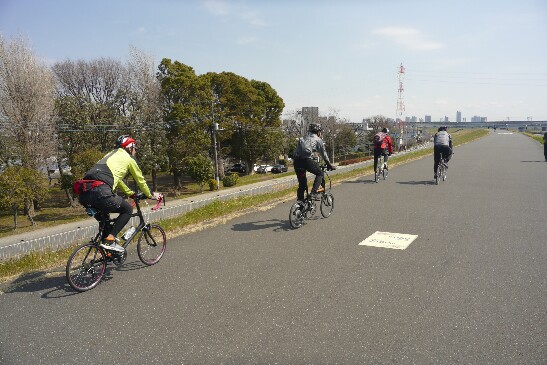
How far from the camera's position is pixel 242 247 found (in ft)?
19.4

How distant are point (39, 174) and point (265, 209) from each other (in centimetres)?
2590

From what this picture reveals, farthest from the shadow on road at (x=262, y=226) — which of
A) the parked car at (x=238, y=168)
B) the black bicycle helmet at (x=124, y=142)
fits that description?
the parked car at (x=238, y=168)

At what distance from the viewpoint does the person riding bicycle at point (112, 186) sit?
436 cm

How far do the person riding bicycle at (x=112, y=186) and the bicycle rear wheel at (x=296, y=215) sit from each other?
288 cm

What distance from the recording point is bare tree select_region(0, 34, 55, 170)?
28.6 m

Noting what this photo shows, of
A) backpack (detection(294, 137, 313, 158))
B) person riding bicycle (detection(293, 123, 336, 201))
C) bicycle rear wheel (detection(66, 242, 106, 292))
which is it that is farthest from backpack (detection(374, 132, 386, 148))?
bicycle rear wheel (detection(66, 242, 106, 292))

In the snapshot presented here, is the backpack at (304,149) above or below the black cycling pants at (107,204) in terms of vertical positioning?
above

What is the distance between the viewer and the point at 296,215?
279 inches

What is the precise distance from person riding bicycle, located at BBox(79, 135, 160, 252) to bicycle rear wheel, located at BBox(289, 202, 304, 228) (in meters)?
2.88

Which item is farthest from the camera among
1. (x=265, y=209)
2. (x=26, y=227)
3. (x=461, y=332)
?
(x=26, y=227)

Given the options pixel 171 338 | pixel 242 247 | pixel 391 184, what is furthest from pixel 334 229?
pixel 391 184

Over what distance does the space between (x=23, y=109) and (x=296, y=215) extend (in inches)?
1237

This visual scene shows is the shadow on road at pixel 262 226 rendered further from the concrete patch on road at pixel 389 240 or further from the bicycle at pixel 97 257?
the bicycle at pixel 97 257

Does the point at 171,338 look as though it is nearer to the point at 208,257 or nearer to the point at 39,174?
the point at 208,257
